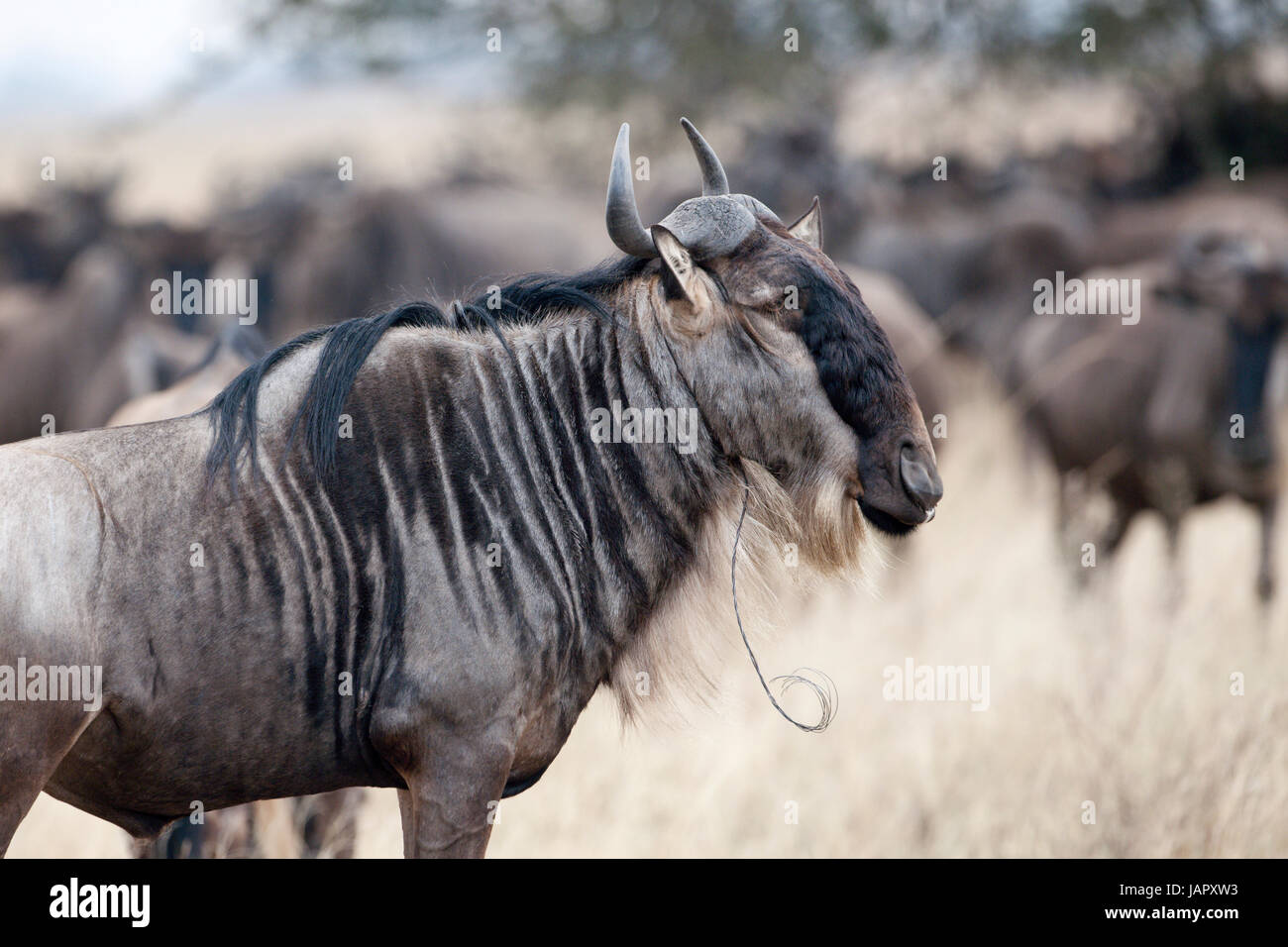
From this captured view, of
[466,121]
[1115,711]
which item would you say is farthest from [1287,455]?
[466,121]

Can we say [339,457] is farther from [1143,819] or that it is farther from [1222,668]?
[1222,668]

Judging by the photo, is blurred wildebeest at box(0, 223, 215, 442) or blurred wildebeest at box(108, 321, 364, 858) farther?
blurred wildebeest at box(0, 223, 215, 442)

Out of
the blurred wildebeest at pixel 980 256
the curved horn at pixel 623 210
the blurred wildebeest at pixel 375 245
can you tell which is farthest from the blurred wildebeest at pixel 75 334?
the blurred wildebeest at pixel 980 256

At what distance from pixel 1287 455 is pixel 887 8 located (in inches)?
279

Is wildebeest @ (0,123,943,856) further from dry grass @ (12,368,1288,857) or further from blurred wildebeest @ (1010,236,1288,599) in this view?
blurred wildebeest @ (1010,236,1288,599)

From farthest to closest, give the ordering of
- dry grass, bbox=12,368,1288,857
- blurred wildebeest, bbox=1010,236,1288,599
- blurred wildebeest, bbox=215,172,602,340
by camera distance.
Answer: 1. blurred wildebeest, bbox=215,172,602,340
2. blurred wildebeest, bbox=1010,236,1288,599
3. dry grass, bbox=12,368,1288,857

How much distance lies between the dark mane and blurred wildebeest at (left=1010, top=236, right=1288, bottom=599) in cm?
518

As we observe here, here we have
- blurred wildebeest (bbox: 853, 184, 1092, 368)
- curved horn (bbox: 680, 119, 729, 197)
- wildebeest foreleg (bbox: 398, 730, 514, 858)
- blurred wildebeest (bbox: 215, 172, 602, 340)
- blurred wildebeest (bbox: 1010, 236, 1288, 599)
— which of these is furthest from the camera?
blurred wildebeest (bbox: 853, 184, 1092, 368)

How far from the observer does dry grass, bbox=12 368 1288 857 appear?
495 cm

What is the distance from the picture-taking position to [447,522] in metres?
2.75

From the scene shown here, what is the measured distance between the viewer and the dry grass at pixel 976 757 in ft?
16.2

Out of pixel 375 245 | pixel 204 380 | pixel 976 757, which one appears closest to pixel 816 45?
pixel 375 245

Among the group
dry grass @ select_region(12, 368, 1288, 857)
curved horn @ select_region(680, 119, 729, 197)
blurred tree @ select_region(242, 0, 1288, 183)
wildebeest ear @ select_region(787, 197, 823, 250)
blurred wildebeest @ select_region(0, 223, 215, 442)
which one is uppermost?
blurred tree @ select_region(242, 0, 1288, 183)

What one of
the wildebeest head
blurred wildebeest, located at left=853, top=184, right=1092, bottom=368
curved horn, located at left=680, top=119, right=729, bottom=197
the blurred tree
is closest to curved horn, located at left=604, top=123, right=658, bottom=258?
the wildebeest head
